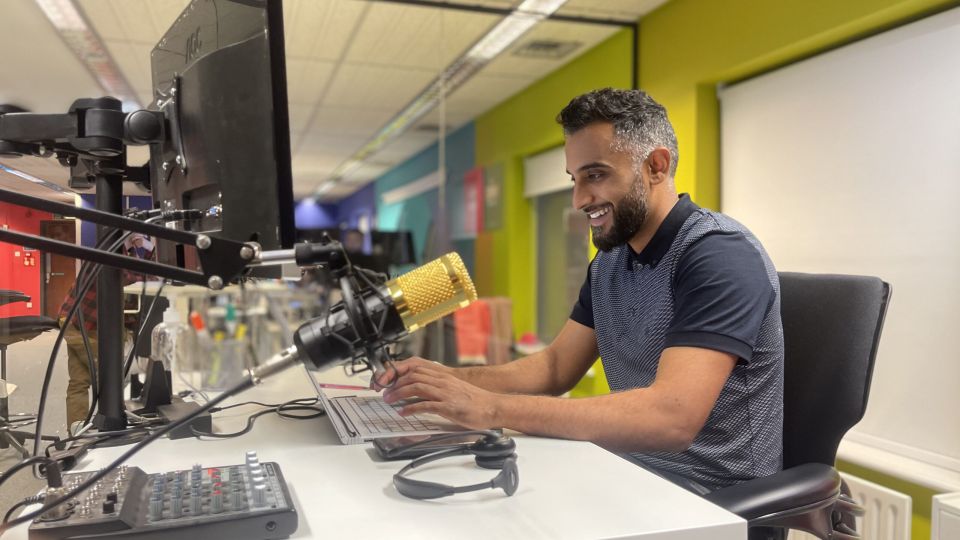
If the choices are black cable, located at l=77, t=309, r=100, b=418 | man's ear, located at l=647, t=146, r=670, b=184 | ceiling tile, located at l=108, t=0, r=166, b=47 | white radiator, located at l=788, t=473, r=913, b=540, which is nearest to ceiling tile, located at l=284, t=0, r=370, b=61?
ceiling tile, located at l=108, t=0, r=166, b=47

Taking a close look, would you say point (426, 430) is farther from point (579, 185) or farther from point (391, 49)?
point (391, 49)

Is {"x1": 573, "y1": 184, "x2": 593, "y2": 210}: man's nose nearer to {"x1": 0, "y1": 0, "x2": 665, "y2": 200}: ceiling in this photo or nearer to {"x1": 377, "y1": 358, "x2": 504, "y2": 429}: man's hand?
{"x1": 377, "y1": 358, "x2": 504, "y2": 429}: man's hand

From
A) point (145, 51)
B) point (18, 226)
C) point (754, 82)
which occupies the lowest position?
point (18, 226)

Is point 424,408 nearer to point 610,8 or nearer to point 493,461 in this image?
point 493,461

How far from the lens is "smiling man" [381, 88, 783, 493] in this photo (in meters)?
1.03

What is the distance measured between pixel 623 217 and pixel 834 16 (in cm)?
146

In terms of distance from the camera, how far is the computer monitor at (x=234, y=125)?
83 cm

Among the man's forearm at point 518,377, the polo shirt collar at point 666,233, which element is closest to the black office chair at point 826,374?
the polo shirt collar at point 666,233

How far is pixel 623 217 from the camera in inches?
54.2

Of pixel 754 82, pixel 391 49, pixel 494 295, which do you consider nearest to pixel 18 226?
pixel 754 82

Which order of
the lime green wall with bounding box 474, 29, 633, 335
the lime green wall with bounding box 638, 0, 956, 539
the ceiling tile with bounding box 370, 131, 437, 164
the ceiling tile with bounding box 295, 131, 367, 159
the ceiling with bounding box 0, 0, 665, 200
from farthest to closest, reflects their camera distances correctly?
1. the ceiling tile with bounding box 295, 131, 367, 159
2. the ceiling tile with bounding box 370, 131, 437, 164
3. the lime green wall with bounding box 474, 29, 633, 335
4. the ceiling with bounding box 0, 0, 665, 200
5. the lime green wall with bounding box 638, 0, 956, 539

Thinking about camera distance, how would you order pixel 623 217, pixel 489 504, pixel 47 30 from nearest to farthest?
pixel 489 504, pixel 623 217, pixel 47 30

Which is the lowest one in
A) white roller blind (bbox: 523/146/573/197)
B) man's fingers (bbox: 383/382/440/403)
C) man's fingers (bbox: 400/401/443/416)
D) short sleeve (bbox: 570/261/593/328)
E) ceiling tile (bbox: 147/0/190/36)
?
man's fingers (bbox: 400/401/443/416)

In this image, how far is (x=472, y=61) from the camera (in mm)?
3727
